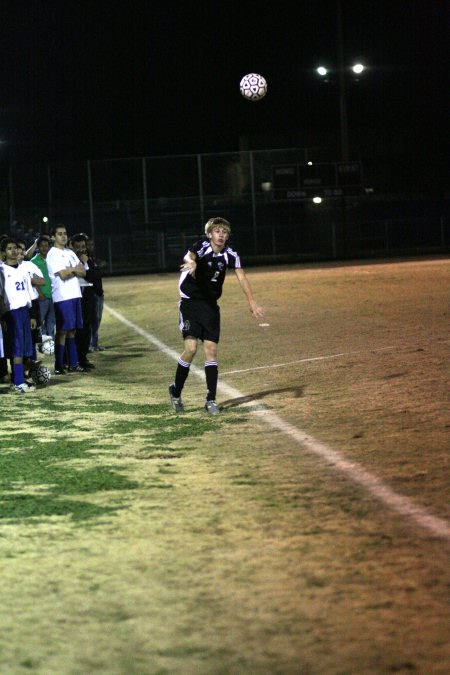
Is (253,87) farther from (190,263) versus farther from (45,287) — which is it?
(190,263)

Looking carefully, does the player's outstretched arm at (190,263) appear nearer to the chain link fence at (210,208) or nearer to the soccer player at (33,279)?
the soccer player at (33,279)

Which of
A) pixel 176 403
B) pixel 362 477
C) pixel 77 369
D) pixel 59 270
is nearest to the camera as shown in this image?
pixel 362 477

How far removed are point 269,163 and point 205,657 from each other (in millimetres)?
48021

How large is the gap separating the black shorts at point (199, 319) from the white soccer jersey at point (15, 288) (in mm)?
2853

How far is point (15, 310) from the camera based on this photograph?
39.3ft

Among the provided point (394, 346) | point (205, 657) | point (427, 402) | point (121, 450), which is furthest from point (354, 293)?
point (205, 657)

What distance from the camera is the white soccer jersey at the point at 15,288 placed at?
11.9 metres

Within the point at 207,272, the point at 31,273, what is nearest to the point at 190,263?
the point at 207,272

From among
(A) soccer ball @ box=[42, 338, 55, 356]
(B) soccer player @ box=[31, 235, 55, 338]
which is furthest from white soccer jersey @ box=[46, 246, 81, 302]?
(A) soccer ball @ box=[42, 338, 55, 356]

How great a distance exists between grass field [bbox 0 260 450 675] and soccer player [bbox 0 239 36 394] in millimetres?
520

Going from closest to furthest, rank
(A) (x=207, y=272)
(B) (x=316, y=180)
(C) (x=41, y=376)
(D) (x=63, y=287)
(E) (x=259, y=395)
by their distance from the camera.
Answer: (A) (x=207, y=272), (E) (x=259, y=395), (C) (x=41, y=376), (D) (x=63, y=287), (B) (x=316, y=180)

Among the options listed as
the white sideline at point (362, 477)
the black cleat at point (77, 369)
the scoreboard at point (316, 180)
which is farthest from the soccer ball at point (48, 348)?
the scoreboard at point (316, 180)

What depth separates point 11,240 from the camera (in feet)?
39.7

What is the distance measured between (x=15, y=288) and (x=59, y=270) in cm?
131
